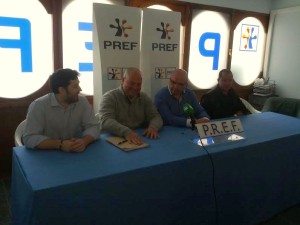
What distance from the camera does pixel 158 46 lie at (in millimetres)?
2912

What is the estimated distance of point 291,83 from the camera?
4.25 meters

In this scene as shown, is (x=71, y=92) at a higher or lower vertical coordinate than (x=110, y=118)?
higher

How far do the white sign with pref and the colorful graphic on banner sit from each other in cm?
274

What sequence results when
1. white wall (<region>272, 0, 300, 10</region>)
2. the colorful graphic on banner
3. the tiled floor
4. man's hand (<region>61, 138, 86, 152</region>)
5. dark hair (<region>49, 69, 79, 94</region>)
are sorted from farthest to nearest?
the colorful graphic on banner
white wall (<region>272, 0, 300, 10</region>)
the tiled floor
dark hair (<region>49, 69, 79, 94</region>)
man's hand (<region>61, 138, 86, 152</region>)

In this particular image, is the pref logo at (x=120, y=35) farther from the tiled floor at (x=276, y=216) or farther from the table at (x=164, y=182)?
the tiled floor at (x=276, y=216)

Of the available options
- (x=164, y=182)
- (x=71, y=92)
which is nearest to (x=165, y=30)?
(x=71, y=92)

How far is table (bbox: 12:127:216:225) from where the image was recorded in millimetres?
1136

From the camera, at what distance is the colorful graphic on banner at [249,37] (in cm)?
422

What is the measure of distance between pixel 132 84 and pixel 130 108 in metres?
0.20

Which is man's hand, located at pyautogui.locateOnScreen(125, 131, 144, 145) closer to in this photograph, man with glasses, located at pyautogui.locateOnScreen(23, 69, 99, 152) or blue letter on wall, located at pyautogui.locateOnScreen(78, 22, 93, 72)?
man with glasses, located at pyautogui.locateOnScreen(23, 69, 99, 152)

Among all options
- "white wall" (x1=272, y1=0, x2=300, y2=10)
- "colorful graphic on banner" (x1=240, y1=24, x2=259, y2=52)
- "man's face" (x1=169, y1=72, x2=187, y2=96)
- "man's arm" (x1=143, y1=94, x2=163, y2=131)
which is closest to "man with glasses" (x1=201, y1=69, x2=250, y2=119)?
"man's face" (x1=169, y1=72, x2=187, y2=96)

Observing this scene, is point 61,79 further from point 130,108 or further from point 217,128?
point 217,128

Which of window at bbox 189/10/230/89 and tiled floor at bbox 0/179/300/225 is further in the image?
window at bbox 189/10/230/89

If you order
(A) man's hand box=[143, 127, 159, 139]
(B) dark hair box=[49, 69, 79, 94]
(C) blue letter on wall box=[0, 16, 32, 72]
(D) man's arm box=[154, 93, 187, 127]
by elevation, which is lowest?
(A) man's hand box=[143, 127, 159, 139]
